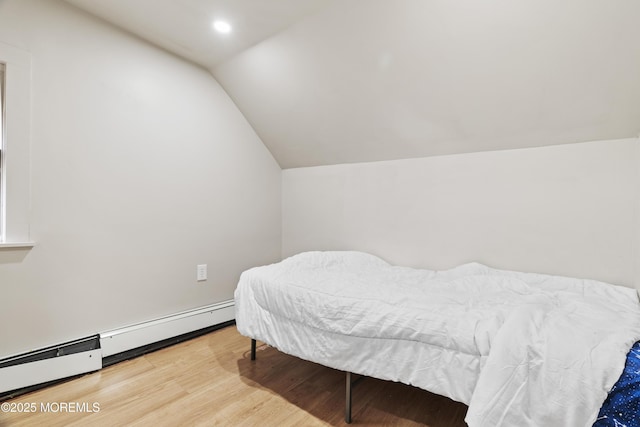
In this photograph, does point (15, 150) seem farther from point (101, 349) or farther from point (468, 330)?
point (468, 330)

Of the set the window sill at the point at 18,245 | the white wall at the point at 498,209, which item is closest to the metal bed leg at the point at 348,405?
the white wall at the point at 498,209

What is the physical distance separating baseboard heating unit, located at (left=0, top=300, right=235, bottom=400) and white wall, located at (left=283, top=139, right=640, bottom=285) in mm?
1262

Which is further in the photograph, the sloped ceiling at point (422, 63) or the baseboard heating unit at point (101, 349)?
the baseboard heating unit at point (101, 349)

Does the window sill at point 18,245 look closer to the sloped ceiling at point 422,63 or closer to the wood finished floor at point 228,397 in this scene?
the wood finished floor at point 228,397

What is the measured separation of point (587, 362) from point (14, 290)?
8.42ft

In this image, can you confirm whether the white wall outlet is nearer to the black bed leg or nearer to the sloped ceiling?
the sloped ceiling

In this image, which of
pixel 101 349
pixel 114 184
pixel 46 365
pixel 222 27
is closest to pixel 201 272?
pixel 101 349

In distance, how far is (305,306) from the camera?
1605mm

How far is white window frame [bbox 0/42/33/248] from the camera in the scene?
1.66 meters

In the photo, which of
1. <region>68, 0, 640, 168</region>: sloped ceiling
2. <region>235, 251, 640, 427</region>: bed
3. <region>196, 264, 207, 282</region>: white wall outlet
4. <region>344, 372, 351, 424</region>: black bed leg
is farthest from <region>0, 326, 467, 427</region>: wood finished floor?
<region>68, 0, 640, 168</region>: sloped ceiling

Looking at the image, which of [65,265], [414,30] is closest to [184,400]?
[65,265]

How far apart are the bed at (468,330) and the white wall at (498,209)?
0.61 ft

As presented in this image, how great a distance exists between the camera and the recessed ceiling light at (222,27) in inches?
77.4

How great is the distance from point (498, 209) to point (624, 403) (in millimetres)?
1309
